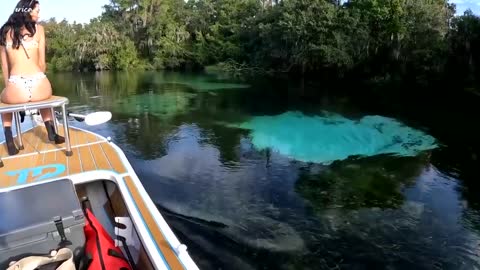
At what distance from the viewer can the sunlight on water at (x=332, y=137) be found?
26.3 feet

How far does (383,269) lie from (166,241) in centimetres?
262

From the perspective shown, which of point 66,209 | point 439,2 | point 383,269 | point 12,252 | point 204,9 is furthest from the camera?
point 204,9

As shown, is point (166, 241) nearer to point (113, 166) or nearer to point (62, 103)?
point (113, 166)

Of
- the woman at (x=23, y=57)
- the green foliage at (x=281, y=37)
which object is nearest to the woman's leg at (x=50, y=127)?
the woman at (x=23, y=57)

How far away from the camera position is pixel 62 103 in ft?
11.9

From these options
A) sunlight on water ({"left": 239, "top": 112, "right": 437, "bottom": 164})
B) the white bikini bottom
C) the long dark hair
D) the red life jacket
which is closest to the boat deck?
the red life jacket

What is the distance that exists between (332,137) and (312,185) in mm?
3293

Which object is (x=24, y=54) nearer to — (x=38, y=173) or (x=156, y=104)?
(x=38, y=173)

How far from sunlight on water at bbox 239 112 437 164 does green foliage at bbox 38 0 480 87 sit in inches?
355

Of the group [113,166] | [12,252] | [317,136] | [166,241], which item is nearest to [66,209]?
[12,252]

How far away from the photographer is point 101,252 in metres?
2.28

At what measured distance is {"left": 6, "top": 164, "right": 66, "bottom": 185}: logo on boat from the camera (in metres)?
3.15

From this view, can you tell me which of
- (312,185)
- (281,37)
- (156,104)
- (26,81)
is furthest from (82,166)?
(281,37)

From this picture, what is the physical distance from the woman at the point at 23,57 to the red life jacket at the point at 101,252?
1891mm
